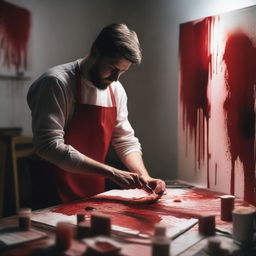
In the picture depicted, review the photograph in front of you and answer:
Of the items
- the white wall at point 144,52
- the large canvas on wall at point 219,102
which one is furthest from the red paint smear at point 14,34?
the large canvas on wall at point 219,102

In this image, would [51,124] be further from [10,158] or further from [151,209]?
[10,158]

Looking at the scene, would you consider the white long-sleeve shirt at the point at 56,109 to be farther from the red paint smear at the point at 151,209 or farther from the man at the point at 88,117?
the red paint smear at the point at 151,209

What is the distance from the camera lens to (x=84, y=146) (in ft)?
5.92

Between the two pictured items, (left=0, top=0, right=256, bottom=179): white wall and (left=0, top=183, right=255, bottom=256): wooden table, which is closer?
(left=0, top=183, right=255, bottom=256): wooden table

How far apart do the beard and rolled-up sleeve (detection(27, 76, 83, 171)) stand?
179mm

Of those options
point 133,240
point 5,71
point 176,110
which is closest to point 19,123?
point 5,71

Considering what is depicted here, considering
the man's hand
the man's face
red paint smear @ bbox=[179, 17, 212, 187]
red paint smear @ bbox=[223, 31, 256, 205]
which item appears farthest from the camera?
red paint smear @ bbox=[179, 17, 212, 187]

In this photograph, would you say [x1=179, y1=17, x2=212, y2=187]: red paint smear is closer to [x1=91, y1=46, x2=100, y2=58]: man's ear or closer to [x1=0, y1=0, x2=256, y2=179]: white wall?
[x1=0, y1=0, x2=256, y2=179]: white wall

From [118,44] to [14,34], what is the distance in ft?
3.10

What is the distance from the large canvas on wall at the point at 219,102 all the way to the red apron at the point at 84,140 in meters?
0.61

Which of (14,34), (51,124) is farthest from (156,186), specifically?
(14,34)

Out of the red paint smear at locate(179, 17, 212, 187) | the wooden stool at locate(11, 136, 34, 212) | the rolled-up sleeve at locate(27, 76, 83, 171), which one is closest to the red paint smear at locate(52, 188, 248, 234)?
the rolled-up sleeve at locate(27, 76, 83, 171)

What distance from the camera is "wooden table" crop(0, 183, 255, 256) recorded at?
1.05 metres

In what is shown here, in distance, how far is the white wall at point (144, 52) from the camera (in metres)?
2.32
